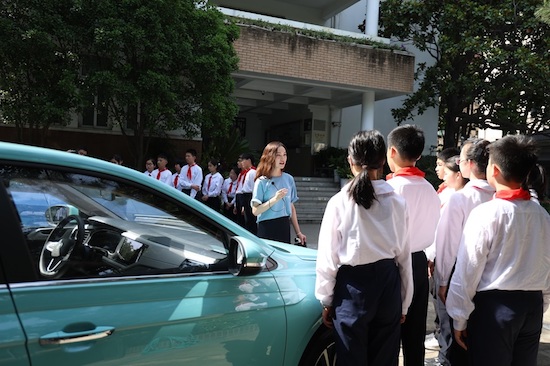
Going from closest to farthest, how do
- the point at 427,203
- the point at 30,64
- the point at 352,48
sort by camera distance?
the point at 427,203 → the point at 30,64 → the point at 352,48

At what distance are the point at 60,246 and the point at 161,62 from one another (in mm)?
7727

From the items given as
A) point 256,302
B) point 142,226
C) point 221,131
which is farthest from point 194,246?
point 221,131

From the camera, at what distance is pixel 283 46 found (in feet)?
41.6

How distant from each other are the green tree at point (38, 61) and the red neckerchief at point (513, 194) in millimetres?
8309

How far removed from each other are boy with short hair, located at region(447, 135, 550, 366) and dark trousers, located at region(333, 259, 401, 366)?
41 centimetres

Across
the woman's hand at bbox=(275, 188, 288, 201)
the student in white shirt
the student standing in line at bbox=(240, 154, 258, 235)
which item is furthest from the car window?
the student standing in line at bbox=(240, 154, 258, 235)

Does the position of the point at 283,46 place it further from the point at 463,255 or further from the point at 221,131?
the point at 463,255

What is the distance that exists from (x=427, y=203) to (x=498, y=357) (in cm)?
105

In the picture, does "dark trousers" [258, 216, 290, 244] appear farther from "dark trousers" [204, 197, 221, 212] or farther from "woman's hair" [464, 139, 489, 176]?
"dark trousers" [204, 197, 221, 212]

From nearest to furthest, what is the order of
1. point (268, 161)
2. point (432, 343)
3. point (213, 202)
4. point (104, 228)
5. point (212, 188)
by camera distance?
point (104, 228), point (432, 343), point (268, 161), point (212, 188), point (213, 202)

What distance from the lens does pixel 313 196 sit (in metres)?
14.2

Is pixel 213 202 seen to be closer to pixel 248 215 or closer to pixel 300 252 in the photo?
pixel 248 215

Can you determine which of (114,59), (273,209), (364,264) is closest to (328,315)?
(364,264)

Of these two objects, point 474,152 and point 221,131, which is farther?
point 221,131
